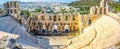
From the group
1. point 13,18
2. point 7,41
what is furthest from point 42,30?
point 7,41

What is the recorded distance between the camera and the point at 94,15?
3981 cm

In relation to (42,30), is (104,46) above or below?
above

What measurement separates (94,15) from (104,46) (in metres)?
22.3

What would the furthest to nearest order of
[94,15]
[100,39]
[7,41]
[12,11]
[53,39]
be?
[53,39], [94,15], [12,11], [100,39], [7,41]

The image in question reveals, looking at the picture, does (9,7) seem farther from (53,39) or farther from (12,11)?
(53,39)

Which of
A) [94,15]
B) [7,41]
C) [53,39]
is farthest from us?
[53,39]

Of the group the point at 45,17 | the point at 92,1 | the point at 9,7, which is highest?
the point at 9,7

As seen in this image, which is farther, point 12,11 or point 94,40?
point 12,11

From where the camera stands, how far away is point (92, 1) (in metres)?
124

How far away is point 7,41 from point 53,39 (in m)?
28.1

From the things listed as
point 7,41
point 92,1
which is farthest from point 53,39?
point 92,1

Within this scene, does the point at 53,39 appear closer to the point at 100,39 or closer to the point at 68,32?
the point at 68,32

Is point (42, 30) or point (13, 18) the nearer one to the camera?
point (13, 18)

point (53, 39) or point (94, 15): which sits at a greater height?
point (94, 15)
